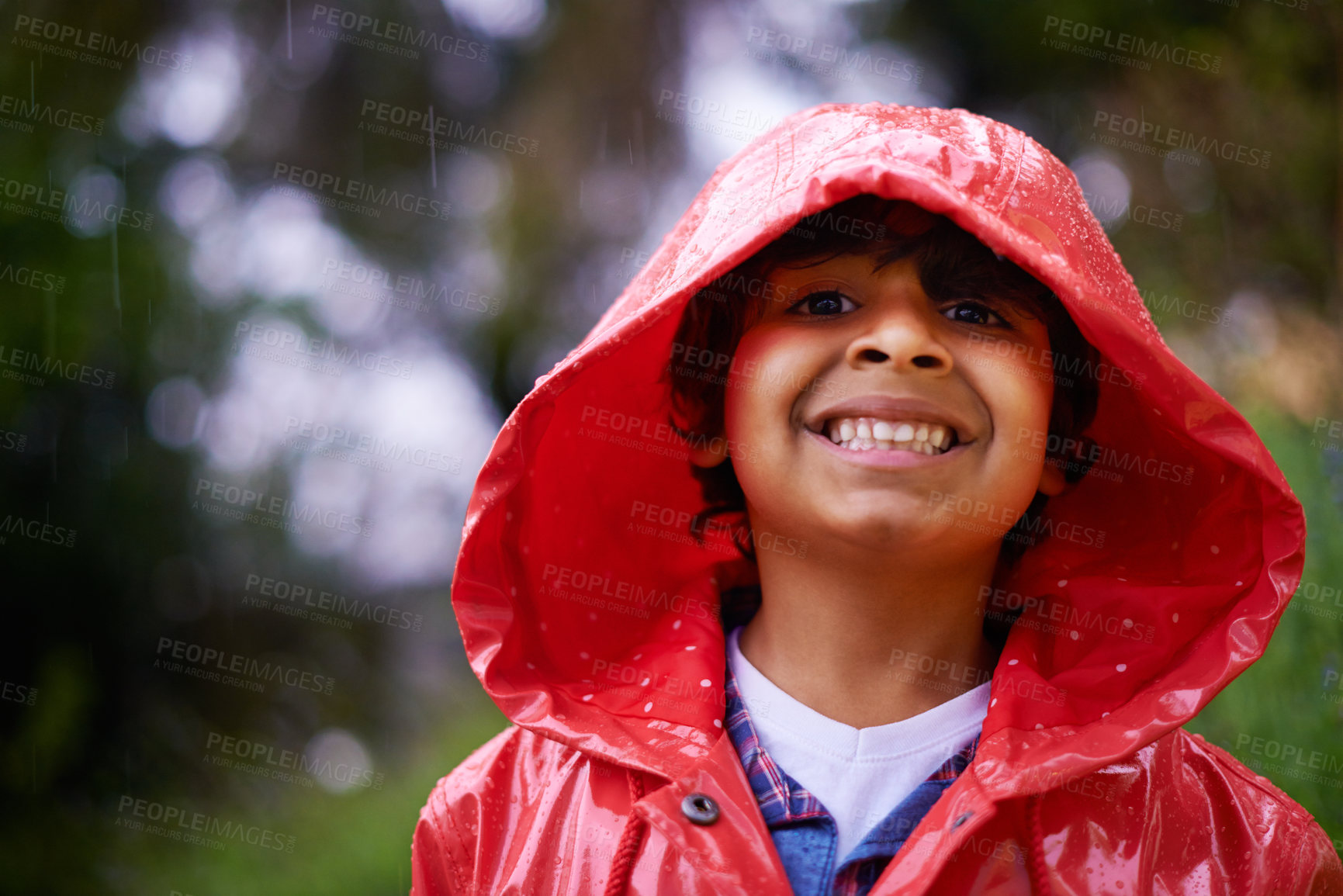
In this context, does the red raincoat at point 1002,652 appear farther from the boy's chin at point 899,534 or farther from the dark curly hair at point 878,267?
the boy's chin at point 899,534

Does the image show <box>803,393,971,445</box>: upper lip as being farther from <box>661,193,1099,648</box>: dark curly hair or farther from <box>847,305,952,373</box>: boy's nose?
<box>661,193,1099,648</box>: dark curly hair

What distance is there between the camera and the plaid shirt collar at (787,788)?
1515mm

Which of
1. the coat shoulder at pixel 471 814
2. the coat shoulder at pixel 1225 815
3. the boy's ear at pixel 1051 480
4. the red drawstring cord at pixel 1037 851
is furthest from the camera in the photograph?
the boy's ear at pixel 1051 480

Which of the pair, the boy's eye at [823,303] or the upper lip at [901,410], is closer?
the upper lip at [901,410]

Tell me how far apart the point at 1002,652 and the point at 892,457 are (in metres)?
0.45

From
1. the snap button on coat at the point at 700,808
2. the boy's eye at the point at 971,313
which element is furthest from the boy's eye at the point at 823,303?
the snap button on coat at the point at 700,808

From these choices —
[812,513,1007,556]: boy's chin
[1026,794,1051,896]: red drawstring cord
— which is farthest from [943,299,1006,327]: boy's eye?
[1026,794,1051,896]: red drawstring cord

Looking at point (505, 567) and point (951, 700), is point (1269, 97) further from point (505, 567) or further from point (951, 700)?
point (505, 567)

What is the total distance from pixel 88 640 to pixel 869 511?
457 cm

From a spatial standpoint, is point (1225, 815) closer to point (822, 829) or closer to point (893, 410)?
point (822, 829)

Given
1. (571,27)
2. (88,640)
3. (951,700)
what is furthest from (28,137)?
(951,700)

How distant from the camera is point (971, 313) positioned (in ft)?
5.32

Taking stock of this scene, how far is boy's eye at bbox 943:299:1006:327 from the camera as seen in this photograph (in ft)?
5.29

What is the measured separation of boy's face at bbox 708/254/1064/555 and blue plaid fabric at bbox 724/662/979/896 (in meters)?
0.38
